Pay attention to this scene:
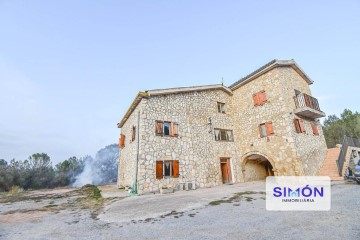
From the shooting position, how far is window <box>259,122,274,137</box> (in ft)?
46.2

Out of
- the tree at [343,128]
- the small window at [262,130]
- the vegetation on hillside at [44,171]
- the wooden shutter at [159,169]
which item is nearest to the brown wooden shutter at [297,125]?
the small window at [262,130]

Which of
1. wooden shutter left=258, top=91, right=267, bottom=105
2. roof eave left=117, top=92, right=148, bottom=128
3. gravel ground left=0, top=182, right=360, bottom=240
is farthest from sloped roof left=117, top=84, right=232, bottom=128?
gravel ground left=0, top=182, right=360, bottom=240

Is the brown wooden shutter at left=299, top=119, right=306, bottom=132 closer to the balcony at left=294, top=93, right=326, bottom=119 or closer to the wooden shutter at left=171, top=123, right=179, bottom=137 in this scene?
the balcony at left=294, top=93, right=326, bottom=119

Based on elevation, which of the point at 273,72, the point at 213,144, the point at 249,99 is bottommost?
the point at 213,144

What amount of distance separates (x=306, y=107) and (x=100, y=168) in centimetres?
5085

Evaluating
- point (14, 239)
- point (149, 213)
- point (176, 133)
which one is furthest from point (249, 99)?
point (14, 239)

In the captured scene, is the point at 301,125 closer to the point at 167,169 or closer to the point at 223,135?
the point at 223,135

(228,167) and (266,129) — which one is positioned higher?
(266,129)

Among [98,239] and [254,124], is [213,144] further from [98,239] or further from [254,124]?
[98,239]

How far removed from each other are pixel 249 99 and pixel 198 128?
5678 millimetres

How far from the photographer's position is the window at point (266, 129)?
46.2 ft

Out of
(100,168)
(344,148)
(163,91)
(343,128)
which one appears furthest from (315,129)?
(100,168)

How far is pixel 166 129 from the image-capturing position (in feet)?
43.6

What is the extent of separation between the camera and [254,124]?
15422 mm
